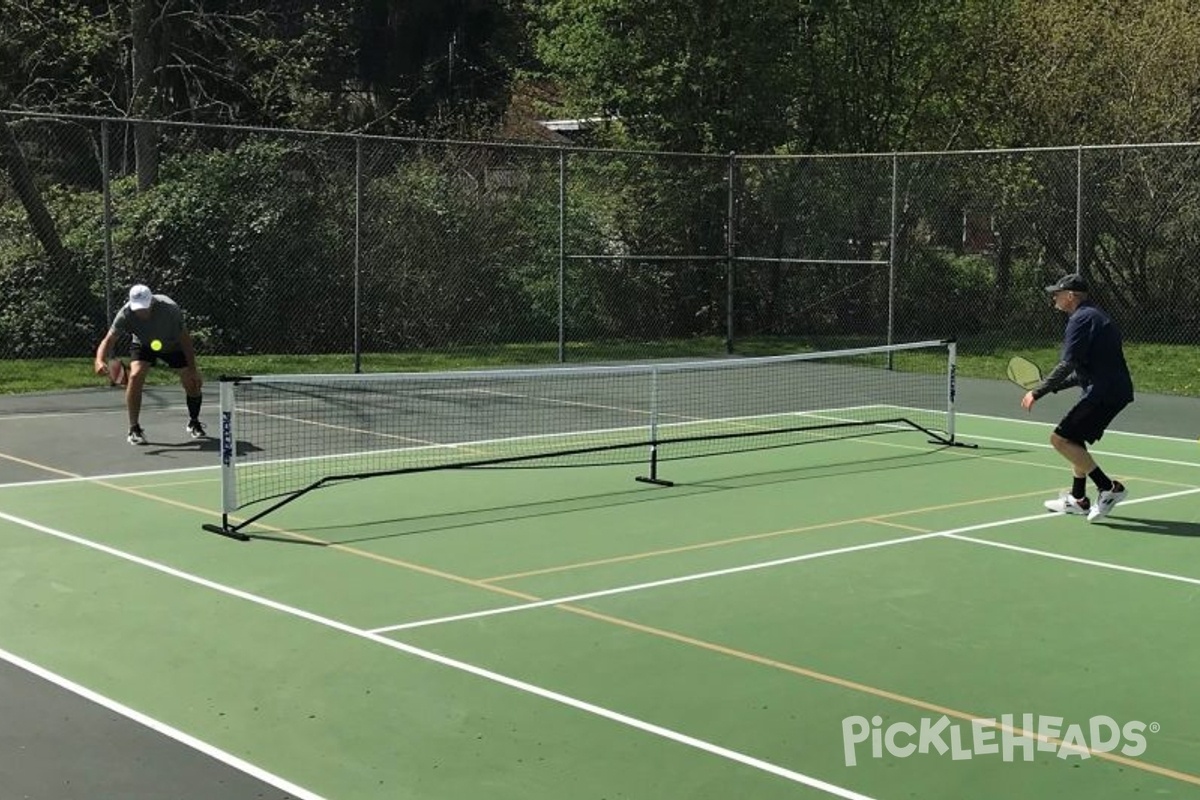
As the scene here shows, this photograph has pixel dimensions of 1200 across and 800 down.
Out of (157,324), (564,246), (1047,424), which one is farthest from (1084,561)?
(564,246)

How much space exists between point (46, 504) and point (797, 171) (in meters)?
16.5

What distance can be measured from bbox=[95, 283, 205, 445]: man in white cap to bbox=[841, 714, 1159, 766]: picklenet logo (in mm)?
9225

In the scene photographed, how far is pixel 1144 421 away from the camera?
16859 mm

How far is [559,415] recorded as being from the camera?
55.8ft

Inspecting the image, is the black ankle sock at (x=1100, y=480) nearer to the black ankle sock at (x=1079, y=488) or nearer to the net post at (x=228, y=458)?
the black ankle sock at (x=1079, y=488)

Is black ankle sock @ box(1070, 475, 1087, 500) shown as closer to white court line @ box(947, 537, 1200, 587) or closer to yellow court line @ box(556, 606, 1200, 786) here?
white court line @ box(947, 537, 1200, 587)

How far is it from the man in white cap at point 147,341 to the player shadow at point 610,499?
4174 millimetres

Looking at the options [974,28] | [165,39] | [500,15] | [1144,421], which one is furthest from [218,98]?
[1144,421]

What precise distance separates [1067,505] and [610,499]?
3324 mm

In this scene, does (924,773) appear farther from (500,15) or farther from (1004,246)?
(500,15)

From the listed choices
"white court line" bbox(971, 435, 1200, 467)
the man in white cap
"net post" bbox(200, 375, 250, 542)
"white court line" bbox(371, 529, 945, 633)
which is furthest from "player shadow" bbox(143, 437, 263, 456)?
"white court line" bbox(971, 435, 1200, 467)

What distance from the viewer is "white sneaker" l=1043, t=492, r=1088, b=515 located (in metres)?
11.0

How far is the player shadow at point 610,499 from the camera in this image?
412 inches

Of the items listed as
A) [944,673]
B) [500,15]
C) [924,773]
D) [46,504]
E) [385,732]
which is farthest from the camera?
[500,15]
